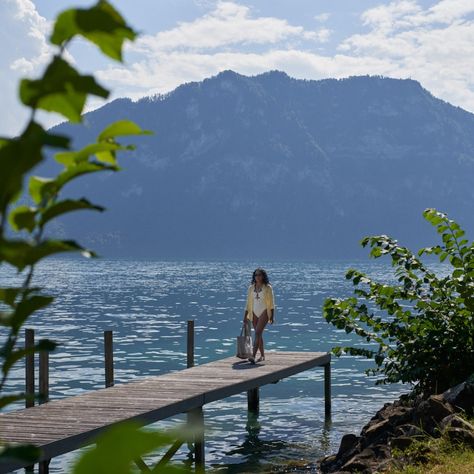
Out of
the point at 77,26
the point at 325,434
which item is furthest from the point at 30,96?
the point at 325,434

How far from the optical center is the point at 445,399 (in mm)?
10617

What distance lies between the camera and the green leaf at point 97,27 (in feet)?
2.60

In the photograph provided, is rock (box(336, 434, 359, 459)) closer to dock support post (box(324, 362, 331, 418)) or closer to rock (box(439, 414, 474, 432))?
rock (box(439, 414, 474, 432))

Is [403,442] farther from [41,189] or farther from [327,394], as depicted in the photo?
[327,394]

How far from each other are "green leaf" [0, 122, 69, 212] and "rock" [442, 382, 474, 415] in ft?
33.0

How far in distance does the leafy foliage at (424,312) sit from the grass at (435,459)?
3.94 ft

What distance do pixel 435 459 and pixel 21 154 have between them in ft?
29.0

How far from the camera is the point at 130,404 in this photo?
1295cm

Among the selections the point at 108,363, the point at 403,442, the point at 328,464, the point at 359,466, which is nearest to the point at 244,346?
the point at 108,363

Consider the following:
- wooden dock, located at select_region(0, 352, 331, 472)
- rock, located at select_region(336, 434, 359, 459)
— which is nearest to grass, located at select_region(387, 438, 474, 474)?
wooden dock, located at select_region(0, 352, 331, 472)

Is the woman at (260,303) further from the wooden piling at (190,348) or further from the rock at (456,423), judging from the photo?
the rock at (456,423)

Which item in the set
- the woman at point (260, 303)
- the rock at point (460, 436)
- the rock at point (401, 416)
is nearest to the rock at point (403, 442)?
the rock at point (460, 436)

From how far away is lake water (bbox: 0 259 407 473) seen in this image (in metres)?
17.5

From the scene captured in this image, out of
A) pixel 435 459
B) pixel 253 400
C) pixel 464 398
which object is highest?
pixel 464 398
